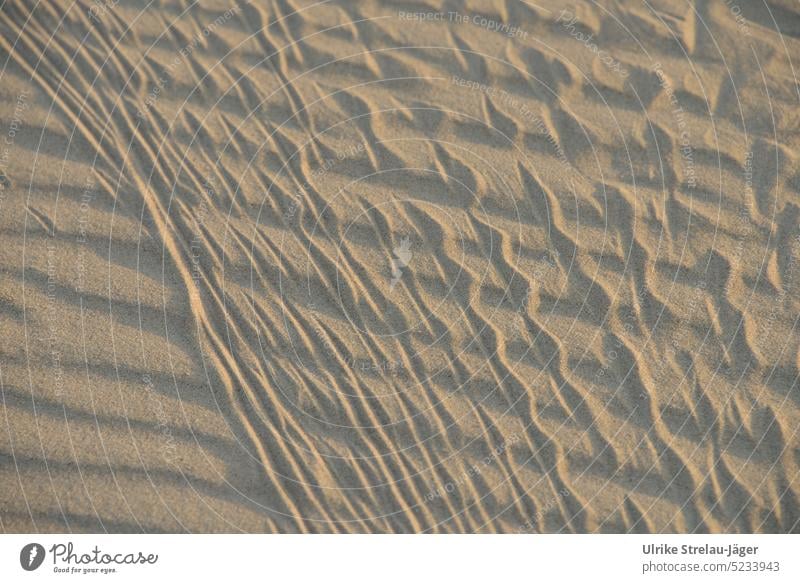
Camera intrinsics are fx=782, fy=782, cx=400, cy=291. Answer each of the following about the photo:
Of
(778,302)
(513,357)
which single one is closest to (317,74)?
(513,357)

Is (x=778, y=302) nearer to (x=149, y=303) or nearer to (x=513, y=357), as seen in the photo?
(x=513, y=357)
